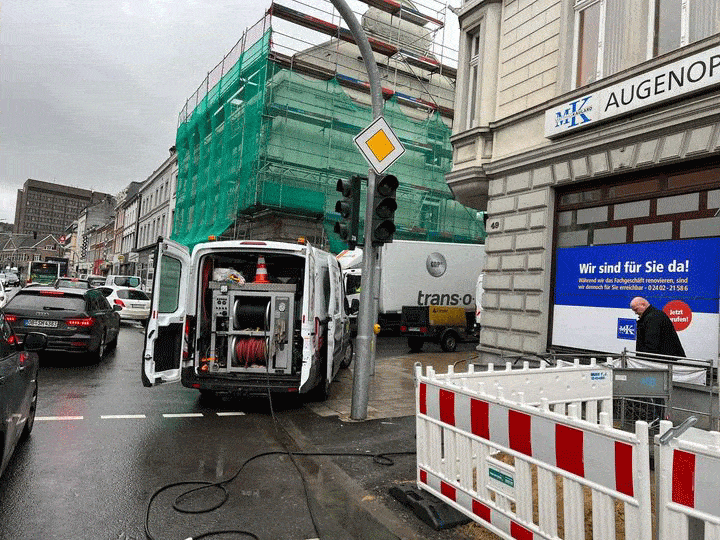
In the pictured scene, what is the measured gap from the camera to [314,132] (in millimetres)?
24969

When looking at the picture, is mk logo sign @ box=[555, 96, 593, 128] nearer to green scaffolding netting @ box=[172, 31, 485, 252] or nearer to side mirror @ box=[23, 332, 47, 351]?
side mirror @ box=[23, 332, 47, 351]

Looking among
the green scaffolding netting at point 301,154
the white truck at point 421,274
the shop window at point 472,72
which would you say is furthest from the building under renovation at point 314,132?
the shop window at point 472,72

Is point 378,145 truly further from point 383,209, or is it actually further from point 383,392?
point 383,392

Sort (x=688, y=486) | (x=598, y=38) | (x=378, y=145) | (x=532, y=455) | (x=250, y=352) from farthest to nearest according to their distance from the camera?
(x=598, y=38)
(x=250, y=352)
(x=378, y=145)
(x=532, y=455)
(x=688, y=486)

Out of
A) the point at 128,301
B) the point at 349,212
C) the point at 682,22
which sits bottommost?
the point at 128,301

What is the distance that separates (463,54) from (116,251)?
220ft

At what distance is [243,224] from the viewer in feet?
91.0

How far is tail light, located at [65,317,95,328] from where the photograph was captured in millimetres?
11070

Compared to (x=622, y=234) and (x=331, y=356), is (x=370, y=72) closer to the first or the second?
(x=331, y=356)

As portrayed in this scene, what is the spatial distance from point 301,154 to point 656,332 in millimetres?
19352

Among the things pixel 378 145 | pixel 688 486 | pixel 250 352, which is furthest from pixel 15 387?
pixel 378 145

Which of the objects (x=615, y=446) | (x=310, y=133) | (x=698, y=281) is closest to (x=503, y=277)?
(x=698, y=281)

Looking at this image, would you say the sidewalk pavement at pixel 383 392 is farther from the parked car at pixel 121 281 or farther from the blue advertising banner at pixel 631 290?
the parked car at pixel 121 281

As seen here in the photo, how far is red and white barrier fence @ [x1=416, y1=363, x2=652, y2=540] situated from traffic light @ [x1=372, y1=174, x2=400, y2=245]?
3210mm
